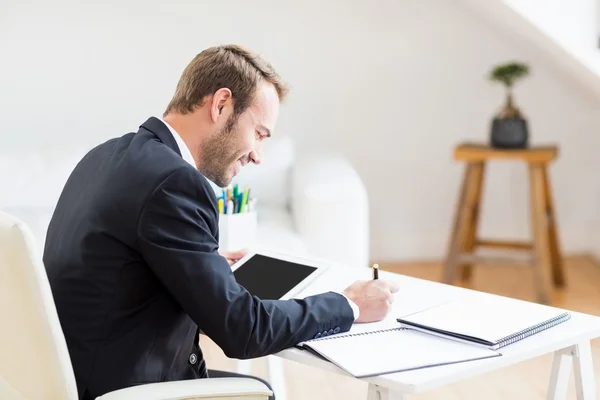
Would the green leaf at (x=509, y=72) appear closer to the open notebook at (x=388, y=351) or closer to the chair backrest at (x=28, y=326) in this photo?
the open notebook at (x=388, y=351)

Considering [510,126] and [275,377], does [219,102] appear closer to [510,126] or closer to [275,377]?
[275,377]

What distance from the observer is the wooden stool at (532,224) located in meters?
3.71

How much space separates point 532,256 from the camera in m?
3.75

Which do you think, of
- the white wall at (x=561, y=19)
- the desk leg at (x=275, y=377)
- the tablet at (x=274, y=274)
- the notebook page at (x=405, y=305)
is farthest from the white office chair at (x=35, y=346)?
the white wall at (x=561, y=19)

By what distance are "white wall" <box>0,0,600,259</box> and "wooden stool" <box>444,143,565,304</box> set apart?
415 mm

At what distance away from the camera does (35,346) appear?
1.37 metres

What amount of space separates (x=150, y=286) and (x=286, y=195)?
2150mm

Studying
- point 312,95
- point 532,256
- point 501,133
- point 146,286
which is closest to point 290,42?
point 312,95

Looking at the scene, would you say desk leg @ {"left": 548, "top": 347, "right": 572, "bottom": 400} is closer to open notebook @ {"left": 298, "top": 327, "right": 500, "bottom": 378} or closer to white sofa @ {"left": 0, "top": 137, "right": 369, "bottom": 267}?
open notebook @ {"left": 298, "top": 327, "right": 500, "bottom": 378}

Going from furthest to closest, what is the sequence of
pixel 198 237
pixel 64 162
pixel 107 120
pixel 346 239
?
pixel 107 120, pixel 64 162, pixel 346 239, pixel 198 237

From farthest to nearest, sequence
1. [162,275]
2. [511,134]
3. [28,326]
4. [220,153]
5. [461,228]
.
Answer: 1. [461,228]
2. [511,134]
3. [220,153]
4. [162,275]
5. [28,326]

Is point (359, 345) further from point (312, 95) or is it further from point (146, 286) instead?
point (312, 95)

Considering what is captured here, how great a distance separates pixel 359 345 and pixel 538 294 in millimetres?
2354

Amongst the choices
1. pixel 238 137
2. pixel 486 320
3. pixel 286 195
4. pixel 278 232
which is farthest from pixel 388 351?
pixel 286 195
